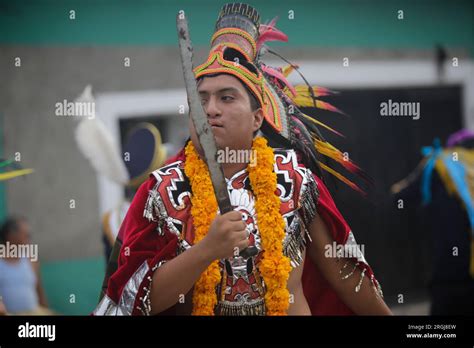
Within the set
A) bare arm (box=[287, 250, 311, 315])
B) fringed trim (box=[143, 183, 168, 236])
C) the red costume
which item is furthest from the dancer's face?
bare arm (box=[287, 250, 311, 315])

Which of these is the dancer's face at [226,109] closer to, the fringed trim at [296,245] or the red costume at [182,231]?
the red costume at [182,231]

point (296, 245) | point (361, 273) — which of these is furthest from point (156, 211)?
point (361, 273)

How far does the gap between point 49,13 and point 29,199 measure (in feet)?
3.15

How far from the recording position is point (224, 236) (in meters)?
3.53

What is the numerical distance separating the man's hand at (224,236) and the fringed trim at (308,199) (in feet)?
1.13

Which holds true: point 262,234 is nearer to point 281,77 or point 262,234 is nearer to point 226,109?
point 226,109

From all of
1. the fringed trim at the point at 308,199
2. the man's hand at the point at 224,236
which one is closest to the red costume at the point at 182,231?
the fringed trim at the point at 308,199

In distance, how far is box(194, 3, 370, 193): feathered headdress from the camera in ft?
12.5

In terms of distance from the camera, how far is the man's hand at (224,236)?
3.53 meters

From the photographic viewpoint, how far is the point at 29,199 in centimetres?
414

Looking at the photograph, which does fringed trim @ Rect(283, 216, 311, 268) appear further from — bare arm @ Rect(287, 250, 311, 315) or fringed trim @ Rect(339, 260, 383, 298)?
fringed trim @ Rect(339, 260, 383, 298)

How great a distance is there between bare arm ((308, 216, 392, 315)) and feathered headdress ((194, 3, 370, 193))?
12.3 inches

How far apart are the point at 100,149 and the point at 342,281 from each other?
4.61ft

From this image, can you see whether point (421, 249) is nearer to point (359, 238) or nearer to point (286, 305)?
point (359, 238)
